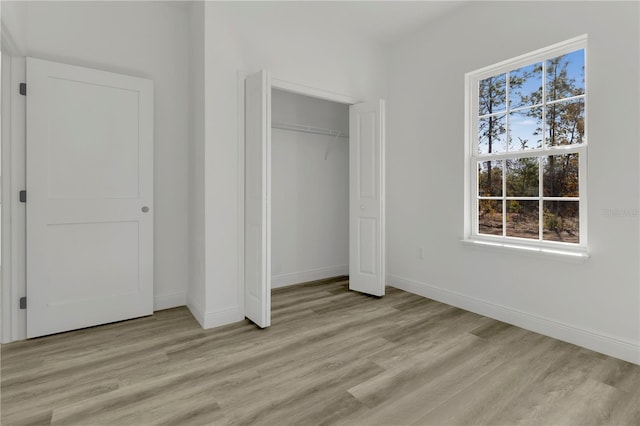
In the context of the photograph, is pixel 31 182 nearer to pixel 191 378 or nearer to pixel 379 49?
pixel 191 378

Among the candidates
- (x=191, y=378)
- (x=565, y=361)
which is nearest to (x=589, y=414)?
(x=565, y=361)

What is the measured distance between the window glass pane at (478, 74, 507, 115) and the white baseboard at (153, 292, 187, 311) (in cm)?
350

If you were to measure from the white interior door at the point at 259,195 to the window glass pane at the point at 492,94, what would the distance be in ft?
6.84

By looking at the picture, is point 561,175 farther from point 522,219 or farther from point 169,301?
point 169,301

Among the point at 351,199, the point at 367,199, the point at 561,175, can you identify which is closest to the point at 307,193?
→ the point at 351,199

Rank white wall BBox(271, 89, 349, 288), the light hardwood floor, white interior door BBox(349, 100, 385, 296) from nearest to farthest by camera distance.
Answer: the light hardwood floor < white interior door BBox(349, 100, 385, 296) < white wall BBox(271, 89, 349, 288)

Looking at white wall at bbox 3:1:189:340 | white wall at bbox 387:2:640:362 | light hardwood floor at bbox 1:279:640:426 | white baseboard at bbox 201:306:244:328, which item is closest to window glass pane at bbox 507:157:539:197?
white wall at bbox 387:2:640:362

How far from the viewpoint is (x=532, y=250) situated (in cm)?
274

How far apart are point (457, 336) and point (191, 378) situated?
199 cm

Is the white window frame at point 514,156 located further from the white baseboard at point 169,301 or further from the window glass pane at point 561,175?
the white baseboard at point 169,301

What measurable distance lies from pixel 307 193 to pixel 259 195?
160 centimetres

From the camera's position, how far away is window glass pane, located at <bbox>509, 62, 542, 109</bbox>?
2.83 m

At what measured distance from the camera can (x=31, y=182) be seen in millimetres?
2531

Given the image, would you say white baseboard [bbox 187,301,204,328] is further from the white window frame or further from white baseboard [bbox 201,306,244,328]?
the white window frame
